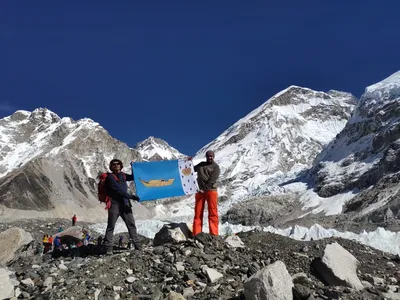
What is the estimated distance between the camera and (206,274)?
809 centimetres

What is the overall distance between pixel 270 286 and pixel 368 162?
111 m

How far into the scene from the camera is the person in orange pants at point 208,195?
10688 millimetres

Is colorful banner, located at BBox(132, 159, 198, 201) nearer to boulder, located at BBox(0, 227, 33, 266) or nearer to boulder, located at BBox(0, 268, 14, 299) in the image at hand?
boulder, located at BBox(0, 227, 33, 266)

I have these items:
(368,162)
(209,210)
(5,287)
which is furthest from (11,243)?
(368,162)

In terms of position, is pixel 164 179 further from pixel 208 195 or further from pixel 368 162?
pixel 368 162

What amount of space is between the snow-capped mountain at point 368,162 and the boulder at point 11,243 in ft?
194

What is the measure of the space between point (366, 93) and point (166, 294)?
153672 millimetres

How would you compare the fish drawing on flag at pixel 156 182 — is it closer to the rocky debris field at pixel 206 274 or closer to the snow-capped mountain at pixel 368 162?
the rocky debris field at pixel 206 274

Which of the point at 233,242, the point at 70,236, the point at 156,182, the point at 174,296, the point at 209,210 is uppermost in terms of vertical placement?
the point at 156,182

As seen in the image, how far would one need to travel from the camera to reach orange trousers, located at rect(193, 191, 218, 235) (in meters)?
10.7

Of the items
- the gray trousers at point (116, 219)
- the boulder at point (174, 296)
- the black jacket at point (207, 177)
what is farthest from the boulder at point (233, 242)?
the boulder at point (174, 296)

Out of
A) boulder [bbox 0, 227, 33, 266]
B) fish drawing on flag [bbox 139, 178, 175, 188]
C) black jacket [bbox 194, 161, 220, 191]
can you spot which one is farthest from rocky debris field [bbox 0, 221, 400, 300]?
fish drawing on flag [bbox 139, 178, 175, 188]

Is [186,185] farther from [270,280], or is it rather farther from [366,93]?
[366,93]

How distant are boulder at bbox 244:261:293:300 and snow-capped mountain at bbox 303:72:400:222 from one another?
6041cm
